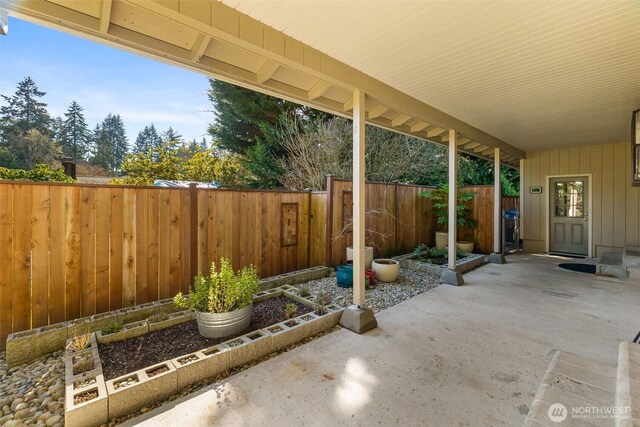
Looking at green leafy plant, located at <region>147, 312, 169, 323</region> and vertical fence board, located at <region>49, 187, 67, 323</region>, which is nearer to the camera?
vertical fence board, located at <region>49, 187, 67, 323</region>

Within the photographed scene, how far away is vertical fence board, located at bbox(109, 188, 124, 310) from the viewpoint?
9.63 feet

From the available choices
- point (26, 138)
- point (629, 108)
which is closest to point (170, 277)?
point (629, 108)

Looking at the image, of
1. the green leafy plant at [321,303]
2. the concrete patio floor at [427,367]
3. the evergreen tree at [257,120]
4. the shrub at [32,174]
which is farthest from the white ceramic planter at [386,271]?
the evergreen tree at [257,120]

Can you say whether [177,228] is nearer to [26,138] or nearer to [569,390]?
[569,390]

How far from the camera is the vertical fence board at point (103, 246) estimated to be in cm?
286

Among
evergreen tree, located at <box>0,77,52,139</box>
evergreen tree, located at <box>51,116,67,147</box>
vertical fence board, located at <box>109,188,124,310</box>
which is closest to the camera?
vertical fence board, located at <box>109,188,124,310</box>

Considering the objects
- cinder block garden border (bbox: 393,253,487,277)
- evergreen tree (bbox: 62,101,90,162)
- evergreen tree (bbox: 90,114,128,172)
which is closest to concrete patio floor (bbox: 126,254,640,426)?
cinder block garden border (bbox: 393,253,487,277)

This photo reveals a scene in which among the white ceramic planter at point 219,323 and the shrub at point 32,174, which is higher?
the shrub at point 32,174

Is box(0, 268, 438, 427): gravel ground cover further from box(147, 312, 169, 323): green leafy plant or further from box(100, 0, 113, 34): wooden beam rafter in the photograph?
box(100, 0, 113, 34): wooden beam rafter

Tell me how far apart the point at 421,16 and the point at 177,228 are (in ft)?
10.9

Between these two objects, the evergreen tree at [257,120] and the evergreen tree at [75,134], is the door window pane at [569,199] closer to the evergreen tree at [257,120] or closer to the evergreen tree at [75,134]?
the evergreen tree at [257,120]

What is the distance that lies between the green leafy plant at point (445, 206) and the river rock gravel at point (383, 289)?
2.31 m

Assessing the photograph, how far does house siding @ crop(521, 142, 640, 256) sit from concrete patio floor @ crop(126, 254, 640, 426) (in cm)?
339

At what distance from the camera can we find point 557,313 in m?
3.28
